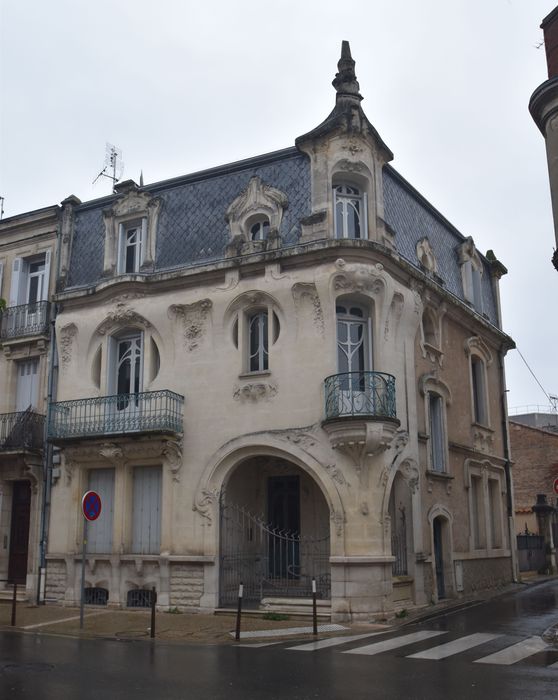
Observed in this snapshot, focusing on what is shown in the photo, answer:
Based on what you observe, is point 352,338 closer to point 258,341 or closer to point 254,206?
point 258,341

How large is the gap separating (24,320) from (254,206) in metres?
7.66

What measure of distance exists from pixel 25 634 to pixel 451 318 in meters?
14.3

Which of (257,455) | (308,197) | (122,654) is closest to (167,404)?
(257,455)

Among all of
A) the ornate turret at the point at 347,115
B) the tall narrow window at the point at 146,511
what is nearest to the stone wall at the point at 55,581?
the tall narrow window at the point at 146,511

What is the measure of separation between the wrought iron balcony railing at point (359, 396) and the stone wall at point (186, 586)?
15.9ft

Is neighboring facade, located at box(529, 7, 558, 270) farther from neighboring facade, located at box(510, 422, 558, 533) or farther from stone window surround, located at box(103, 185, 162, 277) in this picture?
neighboring facade, located at box(510, 422, 558, 533)

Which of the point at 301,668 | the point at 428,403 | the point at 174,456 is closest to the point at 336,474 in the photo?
the point at 174,456

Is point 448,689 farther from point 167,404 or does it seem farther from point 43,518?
point 43,518

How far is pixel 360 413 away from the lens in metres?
17.0

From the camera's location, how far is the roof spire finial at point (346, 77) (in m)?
19.5

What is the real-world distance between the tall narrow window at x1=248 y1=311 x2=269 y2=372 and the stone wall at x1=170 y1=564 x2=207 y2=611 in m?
4.87

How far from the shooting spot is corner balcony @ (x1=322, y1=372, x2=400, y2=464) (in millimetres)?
16828

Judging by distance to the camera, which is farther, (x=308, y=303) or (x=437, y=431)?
(x=437, y=431)

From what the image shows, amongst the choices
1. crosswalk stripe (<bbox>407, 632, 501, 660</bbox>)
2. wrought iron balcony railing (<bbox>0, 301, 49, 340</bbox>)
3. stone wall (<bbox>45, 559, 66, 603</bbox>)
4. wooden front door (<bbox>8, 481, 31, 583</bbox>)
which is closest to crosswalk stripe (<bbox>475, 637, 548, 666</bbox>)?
crosswalk stripe (<bbox>407, 632, 501, 660</bbox>)
